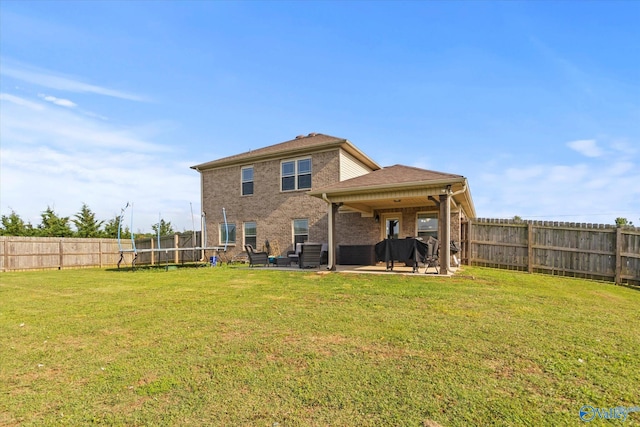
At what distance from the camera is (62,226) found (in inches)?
899

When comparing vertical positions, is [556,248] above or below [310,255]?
above

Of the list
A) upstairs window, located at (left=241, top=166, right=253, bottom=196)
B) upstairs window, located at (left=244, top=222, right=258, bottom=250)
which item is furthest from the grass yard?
upstairs window, located at (left=241, top=166, right=253, bottom=196)

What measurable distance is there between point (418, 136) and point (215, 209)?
11927 millimetres

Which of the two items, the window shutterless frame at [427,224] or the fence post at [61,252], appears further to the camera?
the fence post at [61,252]

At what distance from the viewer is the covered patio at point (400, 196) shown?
9.63 metres

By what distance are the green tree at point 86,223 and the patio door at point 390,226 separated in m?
21.3

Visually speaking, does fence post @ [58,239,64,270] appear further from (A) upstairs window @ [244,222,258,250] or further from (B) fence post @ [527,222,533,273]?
(B) fence post @ [527,222,533,273]

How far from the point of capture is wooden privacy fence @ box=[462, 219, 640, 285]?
32.9ft

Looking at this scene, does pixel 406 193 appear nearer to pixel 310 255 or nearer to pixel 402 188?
pixel 402 188

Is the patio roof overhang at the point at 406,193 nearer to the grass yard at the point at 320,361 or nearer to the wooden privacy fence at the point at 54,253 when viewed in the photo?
the grass yard at the point at 320,361

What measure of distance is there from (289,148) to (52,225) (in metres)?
18.2

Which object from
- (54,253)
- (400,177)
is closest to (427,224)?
(400,177)

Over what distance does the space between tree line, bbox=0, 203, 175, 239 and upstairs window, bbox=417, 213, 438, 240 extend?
15.7 meters

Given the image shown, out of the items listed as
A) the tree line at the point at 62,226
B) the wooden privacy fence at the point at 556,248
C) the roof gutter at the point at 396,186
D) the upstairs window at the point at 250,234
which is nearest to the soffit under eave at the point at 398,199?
the roof gutter at the point at 396,186
